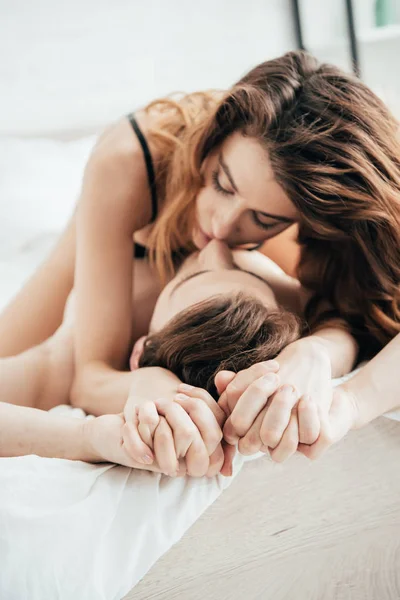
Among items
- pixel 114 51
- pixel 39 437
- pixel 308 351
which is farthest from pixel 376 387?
pixel 114 51

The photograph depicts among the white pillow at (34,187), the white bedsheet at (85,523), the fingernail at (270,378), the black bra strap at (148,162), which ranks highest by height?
the black bra strap at (148,162)

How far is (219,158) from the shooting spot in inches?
49.7

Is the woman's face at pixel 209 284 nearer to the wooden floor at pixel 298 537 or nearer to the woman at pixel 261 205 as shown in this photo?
the woman at pixel 261 205

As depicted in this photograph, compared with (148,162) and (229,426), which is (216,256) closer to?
(148,162)

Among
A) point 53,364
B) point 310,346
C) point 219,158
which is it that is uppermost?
point 219,158

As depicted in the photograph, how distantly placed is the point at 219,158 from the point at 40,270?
2.05 feet

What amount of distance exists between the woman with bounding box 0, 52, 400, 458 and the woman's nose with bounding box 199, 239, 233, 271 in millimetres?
23

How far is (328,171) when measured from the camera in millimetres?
1111

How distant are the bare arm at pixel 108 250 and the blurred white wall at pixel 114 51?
1.40m

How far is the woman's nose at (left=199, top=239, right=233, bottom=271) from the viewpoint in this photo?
1237 mm

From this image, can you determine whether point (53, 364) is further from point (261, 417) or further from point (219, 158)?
point (261, 417)

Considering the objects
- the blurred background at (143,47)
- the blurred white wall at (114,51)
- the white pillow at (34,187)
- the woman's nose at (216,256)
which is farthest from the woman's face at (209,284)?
the blurred white wall at (114,51)

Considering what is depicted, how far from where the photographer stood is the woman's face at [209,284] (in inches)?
42.7

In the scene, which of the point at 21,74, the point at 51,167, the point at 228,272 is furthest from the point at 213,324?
the point at 21,74
